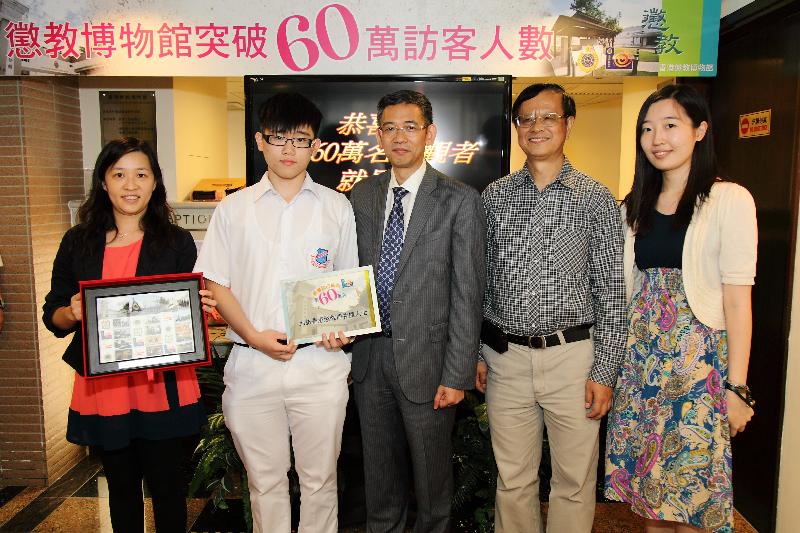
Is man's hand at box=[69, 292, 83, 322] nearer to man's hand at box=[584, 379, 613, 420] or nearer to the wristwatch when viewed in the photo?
man's hand at box=[584, 379, 613, 420]

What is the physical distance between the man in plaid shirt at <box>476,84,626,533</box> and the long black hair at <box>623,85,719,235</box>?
0.11 meters

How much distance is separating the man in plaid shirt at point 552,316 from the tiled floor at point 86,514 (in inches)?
35.8

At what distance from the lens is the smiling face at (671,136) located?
6.70 feet

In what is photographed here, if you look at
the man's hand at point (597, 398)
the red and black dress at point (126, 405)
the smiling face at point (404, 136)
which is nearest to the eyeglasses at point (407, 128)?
the smiling face at point (404, 136)

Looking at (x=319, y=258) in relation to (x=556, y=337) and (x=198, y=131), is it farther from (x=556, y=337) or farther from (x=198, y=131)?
(x=198, y=131)

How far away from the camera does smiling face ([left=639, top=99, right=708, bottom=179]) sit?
204 cm

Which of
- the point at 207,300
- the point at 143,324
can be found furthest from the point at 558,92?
the point at 143,324

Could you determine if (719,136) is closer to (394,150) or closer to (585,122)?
(394,150)

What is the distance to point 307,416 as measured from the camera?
213cm

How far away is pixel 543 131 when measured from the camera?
221 centimetres

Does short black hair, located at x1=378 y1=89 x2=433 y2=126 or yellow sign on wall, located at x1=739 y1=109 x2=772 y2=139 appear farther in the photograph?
yellow sign on wall, located at x1=739 y1=109 x2=772 y2=139

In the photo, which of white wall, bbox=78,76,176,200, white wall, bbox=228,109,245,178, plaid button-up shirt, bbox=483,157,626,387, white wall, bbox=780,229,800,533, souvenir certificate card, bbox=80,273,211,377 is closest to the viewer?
souvenir certificate card, bbox=80,273,211,377

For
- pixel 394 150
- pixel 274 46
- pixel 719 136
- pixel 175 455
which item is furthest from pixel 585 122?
pixel 175 455

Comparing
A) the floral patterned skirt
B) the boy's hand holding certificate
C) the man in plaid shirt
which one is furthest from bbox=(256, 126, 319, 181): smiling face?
the floral patterned skirt
